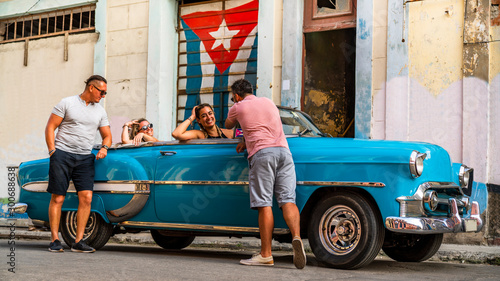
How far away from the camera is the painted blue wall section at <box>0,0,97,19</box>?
12688mm

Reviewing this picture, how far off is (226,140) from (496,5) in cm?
503

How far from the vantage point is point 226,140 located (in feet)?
19.6

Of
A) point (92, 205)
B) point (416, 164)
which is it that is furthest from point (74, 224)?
point (416, 164)

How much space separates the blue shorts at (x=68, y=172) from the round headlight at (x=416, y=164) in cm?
332

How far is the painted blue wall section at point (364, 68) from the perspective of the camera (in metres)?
9.55

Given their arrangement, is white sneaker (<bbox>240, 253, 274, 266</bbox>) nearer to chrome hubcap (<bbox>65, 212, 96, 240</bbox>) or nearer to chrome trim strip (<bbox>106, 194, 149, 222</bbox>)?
chrome trim strip (<bbox>106, 194, 149, 222</bbox>)

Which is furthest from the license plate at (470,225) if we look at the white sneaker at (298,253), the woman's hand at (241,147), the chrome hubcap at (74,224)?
the chrome hubcap at (74,224)

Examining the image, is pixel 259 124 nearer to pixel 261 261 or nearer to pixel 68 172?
pixel 261 261

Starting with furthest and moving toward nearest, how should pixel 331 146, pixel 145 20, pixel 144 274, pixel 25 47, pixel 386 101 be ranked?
pixel 25 47 → pixel 145 20 → pixel 386 101 → pixel 331 146 → pixel 144 274

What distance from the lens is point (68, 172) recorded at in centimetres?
646

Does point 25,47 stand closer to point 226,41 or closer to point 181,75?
point 181,75

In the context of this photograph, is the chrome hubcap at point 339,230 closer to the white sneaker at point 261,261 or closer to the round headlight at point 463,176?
the white sneaker at point 261,261

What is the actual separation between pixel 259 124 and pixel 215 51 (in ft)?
19.9

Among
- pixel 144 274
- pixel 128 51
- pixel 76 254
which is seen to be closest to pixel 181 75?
pixel 128 51
